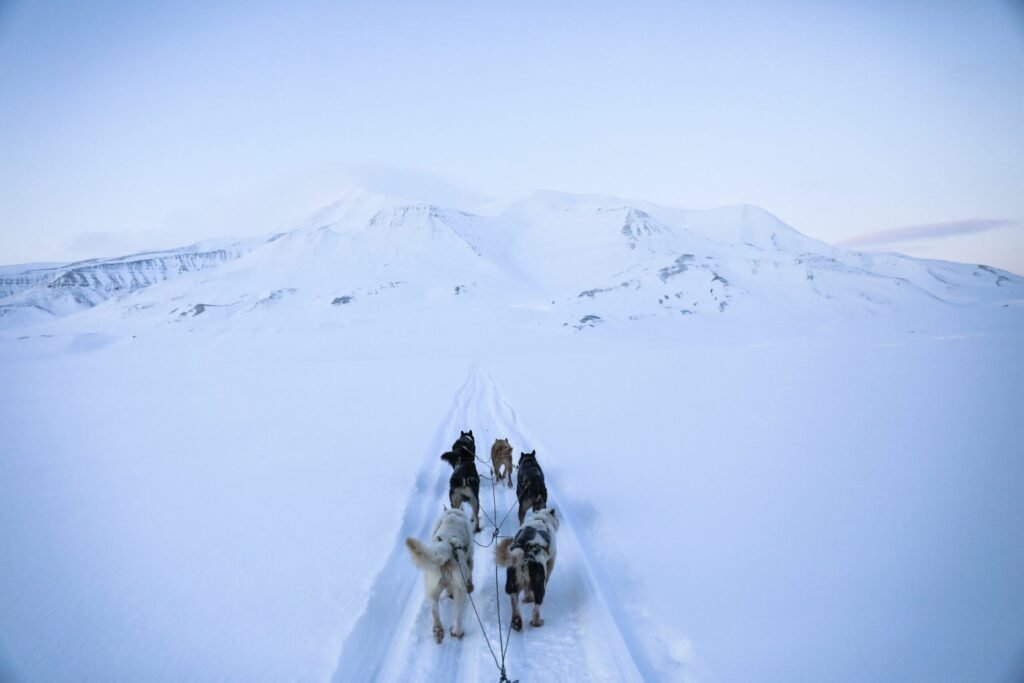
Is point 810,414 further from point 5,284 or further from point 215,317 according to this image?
point 5,284

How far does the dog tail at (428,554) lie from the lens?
13.5ft

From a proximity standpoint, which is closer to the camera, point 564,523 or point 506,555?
point 506,555

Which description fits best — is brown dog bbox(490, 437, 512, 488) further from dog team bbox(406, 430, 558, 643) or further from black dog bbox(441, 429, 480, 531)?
dog team bbox(406, 430, 558, 643)

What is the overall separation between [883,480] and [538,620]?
7470 mm

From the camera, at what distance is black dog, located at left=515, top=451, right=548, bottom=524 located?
6.67 metres

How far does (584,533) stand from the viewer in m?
6.64

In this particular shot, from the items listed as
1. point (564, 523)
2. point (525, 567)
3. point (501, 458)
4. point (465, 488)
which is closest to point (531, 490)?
point (564, 523)

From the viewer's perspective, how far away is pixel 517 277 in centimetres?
12238

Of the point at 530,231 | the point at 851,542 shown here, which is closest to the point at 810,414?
the point at 851,542

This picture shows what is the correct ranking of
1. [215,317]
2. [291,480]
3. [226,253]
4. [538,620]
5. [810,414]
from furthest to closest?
1. [226,253]
2. [215,317]
3. [810,414]
4. [291,480]
5. [538,620]

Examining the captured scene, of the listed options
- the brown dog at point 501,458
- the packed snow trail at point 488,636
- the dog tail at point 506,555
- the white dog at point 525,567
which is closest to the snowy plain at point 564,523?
the packed snow trail at point 488,636

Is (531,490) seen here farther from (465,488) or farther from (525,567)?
(525,567)

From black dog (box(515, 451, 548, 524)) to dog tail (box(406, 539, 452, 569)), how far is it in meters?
2.43

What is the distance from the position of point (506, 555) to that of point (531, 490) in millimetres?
2380
